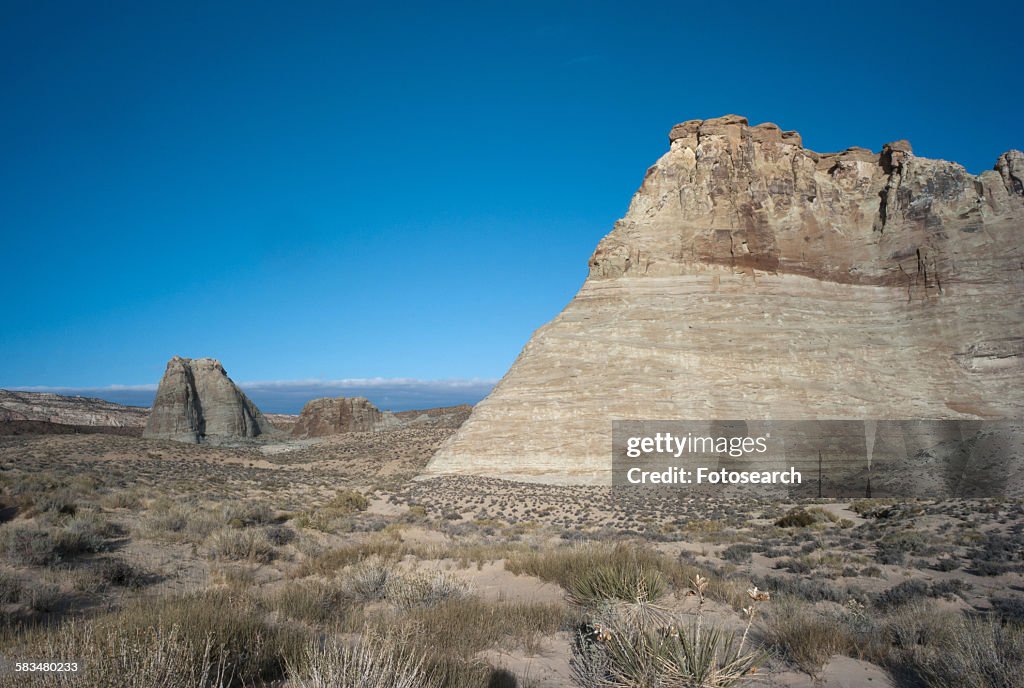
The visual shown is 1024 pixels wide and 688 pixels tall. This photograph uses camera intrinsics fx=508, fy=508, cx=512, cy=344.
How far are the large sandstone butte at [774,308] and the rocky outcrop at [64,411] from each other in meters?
78.1

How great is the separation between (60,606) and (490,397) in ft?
68.5

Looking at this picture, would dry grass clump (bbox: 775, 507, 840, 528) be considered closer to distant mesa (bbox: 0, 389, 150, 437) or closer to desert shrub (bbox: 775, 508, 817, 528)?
desert shrub (bbox: 775, 508, 817, 528)

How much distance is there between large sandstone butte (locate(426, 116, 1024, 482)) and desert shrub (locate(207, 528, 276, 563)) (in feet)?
48.7

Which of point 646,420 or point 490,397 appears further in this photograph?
point 490,397

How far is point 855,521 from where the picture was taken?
13867mm

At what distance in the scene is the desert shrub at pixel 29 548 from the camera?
6469mm

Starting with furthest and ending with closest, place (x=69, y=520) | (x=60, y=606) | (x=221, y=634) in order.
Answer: (x=69, y=520) < (x=60, y=606) < (x=221, y=634)

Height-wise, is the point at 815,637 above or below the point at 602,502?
above

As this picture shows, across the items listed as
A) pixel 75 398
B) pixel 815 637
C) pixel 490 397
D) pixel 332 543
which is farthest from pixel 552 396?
pixel 75 398

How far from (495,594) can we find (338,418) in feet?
181

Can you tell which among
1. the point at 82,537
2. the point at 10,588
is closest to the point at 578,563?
the point at 10,588

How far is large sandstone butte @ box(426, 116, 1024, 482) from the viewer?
2362 centimetres

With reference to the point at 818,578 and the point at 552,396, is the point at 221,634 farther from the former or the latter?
the point at 552,396
